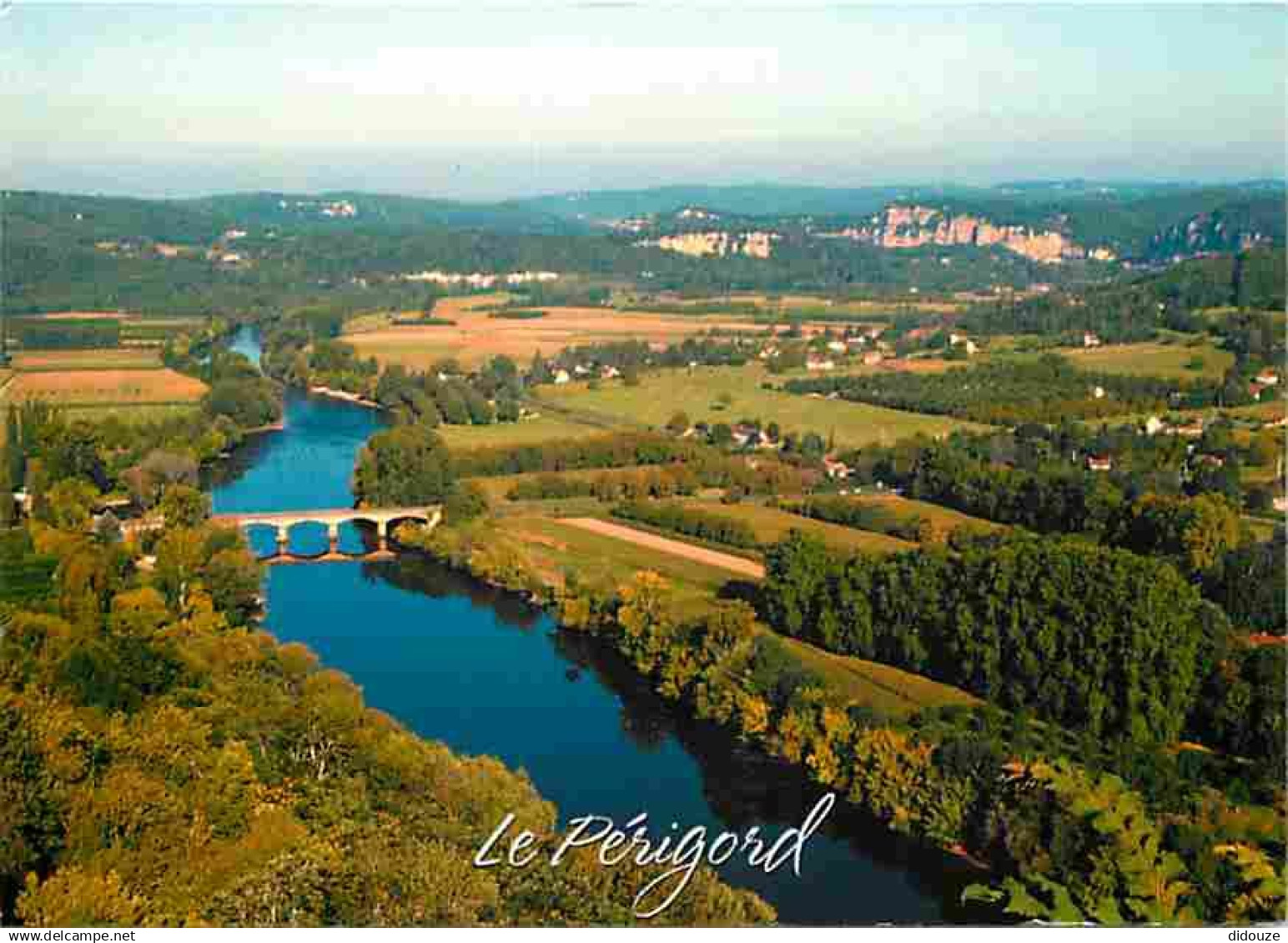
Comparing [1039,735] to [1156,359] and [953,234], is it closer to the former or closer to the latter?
[1156,359]

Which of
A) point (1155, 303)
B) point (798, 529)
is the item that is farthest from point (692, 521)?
point (1155, 303)

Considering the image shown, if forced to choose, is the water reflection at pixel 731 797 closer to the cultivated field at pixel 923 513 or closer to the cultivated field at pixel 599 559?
the cultivated field at pixel 599 559

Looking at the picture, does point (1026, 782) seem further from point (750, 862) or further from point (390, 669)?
point (390, 669)

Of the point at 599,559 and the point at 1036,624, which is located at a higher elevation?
the point at 1036,624

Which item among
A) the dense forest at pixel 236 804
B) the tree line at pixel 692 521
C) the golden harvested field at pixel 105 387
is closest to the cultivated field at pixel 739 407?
the tree line at pixel 692 521

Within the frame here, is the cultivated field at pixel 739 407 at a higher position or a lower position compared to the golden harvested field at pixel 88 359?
lower

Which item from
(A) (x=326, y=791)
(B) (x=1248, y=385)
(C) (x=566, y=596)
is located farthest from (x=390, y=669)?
(B) (x=1248, y=385)

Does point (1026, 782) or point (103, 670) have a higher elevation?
point (103, 670)
